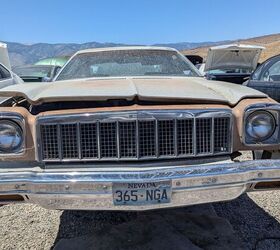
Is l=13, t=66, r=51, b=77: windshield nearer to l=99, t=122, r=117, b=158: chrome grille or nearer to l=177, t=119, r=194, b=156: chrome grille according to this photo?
l=99, t=122, r=117, b=158: chrome grille

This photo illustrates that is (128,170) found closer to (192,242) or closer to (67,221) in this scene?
(192,242)

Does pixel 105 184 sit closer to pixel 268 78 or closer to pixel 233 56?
pixel 268 78

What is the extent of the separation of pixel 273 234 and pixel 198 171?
127cm

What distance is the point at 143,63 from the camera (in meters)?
5.02

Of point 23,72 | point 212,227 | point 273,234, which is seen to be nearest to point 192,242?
point 212,227

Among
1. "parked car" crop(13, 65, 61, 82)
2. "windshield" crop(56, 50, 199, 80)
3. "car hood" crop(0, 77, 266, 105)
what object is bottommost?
"parked car" crop(13, 65, 61, 82)

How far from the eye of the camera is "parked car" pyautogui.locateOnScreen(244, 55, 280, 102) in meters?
6.24

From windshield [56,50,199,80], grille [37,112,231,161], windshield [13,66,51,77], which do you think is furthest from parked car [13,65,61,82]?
grille [37,112,231,161]

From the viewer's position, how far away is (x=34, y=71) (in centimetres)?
1330

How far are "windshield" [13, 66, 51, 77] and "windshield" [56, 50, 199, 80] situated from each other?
7.76 m

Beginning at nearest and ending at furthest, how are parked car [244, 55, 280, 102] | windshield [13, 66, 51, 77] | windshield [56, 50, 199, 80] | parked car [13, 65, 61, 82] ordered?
windshield [56, 50, 199, 80], parked car [244, 55, 280, 102], parked car [13, 65, 61, 82], windshield [13, 66, 51, 77]

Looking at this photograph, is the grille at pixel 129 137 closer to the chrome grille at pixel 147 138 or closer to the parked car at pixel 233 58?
the chrome grille at pixel 147 138

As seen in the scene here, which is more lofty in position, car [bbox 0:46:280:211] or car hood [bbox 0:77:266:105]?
car hood [bbox 0:77:266:105]

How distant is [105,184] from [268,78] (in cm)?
467
